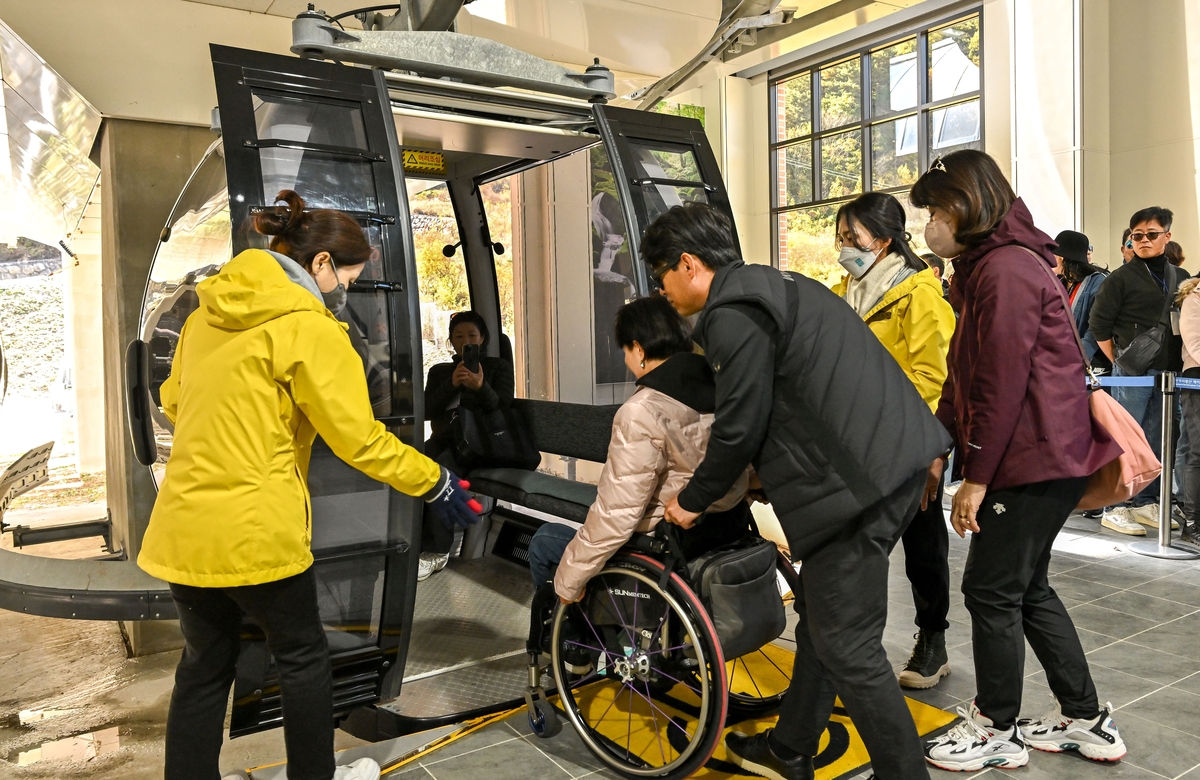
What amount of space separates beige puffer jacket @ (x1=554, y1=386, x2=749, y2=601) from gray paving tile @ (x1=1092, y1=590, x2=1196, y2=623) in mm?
2557

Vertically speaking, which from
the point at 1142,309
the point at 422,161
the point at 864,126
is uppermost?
the point at 864,126

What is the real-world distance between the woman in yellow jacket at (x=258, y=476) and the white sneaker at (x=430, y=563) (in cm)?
216

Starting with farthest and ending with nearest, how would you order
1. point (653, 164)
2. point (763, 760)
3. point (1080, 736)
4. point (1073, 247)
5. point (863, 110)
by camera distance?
point (863, 110)
point (1073, 247)
point (653, 164)
point (1080, 736)
point (763, 760)

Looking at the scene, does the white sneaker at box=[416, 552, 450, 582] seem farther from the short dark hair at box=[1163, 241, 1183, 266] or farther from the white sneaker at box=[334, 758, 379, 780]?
the short dark hair at box=[1163, 241, 1183, 266]

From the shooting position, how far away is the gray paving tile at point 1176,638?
346 centimetres

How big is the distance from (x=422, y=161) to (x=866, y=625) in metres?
3.63

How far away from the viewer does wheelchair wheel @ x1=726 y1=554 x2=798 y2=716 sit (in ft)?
9.18

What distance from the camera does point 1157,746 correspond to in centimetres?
265

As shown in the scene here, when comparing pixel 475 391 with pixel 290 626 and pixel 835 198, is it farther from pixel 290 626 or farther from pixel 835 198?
pixel 835 198

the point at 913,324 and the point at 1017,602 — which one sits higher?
the point at 913,324

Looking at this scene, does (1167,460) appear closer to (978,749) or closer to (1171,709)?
(1171,709)

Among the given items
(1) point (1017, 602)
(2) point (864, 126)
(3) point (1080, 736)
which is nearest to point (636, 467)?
(1) point (1017, 602)

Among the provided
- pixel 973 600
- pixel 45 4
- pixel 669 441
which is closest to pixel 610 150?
pixel 669 441

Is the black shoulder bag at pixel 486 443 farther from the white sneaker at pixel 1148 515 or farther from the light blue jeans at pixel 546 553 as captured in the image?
the white sneaker at pixel 1148 515
